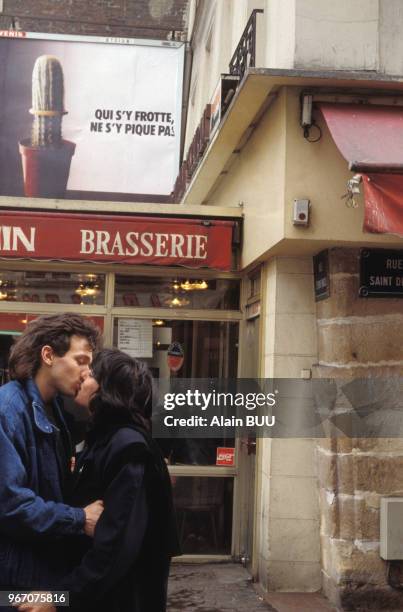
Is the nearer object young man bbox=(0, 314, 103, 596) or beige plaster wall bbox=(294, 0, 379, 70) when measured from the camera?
young man bbox=(0, 314, 103, 596)

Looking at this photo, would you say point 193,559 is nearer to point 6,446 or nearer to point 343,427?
point 343,427

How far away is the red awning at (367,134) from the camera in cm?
476

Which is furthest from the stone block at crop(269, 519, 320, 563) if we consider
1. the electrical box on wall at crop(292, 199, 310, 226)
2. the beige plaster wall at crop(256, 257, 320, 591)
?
the electrical box on wall at crop(292, 199, 310, 226)

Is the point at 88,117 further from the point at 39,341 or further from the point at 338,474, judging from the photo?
the point at 39,341

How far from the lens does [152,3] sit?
16.2m

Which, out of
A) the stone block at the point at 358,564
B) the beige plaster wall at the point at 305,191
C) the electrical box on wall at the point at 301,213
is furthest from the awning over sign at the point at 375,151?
the stone block at the point at 358,564

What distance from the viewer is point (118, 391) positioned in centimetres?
280

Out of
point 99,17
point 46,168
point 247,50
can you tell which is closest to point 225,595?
point 247,50

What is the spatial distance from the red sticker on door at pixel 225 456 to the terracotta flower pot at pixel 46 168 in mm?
8109

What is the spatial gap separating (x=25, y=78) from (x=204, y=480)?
398 inches

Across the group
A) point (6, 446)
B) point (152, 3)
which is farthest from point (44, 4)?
point (6, 446)

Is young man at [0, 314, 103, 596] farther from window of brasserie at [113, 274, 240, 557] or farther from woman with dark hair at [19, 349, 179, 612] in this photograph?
window of brasserie at [113, 274, 240, 557]

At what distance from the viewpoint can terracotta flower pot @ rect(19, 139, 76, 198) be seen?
→ 1396cm

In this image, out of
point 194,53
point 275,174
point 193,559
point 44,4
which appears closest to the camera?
point 275,174
